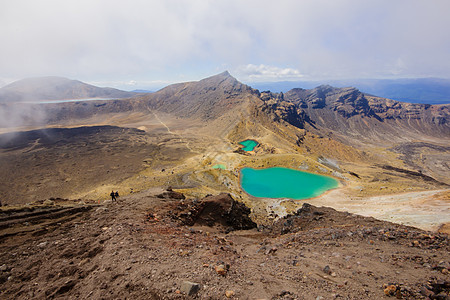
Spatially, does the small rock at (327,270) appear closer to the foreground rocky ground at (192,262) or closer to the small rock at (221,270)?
the foreground rocky ground at (192,262)

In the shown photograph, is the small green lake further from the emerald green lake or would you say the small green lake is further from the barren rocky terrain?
the barren rocky terrain

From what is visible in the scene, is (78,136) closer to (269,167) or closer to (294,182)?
(269,167)

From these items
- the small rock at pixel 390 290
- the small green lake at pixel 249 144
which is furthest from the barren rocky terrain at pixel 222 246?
the small green lake at pixel 249 144

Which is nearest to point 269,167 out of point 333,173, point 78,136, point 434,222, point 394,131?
point 333,173

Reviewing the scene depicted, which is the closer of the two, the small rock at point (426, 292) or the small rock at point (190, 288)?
the small rock at point (190, 288)

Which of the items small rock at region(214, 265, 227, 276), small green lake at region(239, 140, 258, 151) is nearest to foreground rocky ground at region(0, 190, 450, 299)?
small rock at region(214, 265, 227, 276)

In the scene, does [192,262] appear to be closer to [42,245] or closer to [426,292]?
[42,245]

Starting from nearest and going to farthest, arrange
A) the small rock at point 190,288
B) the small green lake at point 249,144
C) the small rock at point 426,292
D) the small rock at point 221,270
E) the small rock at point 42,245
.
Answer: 1. the small rock at point 190,288
2. the small rock at point 426,292
3. the small rock at point 221,270
4. the small rock at point 42,245
5. the small green lake at point 249,144
